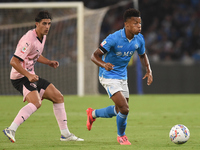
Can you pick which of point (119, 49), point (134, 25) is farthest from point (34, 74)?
point (134, 25)

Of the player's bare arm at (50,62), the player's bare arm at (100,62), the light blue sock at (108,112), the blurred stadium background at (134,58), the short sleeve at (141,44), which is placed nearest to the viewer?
the player's bare arm at (100,62)

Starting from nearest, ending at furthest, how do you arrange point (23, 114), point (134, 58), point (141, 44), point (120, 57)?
point (23, 114) → point (120, 57) → point (141, 44) → point (134, 58)

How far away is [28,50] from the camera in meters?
5.65

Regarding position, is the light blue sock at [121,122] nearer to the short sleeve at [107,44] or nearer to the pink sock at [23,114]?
the short sleeve at [107,44]

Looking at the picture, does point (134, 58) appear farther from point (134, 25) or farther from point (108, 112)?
point (134, 25)

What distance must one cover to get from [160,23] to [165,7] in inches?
43.4

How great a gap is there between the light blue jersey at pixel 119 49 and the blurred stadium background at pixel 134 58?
27.3 ft

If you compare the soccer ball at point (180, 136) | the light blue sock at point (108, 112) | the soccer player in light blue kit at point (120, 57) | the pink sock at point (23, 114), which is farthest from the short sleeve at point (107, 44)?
the soccer ball at point (180, 136)

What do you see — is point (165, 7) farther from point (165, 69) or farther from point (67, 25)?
point (67, 25)

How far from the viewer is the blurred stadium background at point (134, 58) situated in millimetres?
14336

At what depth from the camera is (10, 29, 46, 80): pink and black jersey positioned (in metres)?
5.61

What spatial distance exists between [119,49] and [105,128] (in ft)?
6.36

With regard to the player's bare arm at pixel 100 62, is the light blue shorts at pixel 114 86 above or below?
below

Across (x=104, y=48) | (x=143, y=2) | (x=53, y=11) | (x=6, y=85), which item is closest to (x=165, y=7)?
(x=143, y=2)
